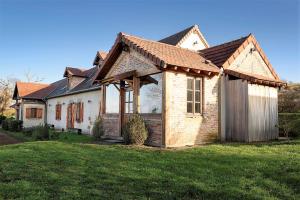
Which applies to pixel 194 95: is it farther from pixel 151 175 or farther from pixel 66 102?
pixel 66 102

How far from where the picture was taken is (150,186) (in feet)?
18.1

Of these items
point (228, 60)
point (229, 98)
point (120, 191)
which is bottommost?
point (120, 191)

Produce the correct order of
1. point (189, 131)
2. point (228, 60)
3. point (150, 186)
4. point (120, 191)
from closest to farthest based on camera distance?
point (120, 191) < point (150, 186) < point (189, 131) < point (228, 60)

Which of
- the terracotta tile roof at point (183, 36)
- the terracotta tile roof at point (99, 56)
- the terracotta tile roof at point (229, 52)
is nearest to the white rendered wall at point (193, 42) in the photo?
the terracotta tile roof at point (183, 36)

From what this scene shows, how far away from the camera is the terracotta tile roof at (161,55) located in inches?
440

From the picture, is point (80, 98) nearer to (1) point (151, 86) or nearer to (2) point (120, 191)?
(1) point (151, 86)

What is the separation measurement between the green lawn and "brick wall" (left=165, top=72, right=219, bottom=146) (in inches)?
84.9

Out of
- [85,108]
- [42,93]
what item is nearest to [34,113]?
[42,93]

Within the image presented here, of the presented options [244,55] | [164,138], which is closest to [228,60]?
[244,55]

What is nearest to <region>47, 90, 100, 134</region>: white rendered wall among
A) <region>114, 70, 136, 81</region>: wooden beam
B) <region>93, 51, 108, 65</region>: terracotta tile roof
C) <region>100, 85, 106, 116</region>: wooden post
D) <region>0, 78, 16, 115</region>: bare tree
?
<region>93, 51, 108, 65</region>: terracotta tile roof

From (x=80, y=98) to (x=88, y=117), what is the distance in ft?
7.32

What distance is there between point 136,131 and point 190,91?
9.73 ft

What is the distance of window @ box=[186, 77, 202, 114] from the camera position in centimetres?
1215

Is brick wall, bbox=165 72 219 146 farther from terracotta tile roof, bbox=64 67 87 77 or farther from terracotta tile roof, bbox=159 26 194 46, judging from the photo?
terracotta tile roof, bbox=64 67 87 77
